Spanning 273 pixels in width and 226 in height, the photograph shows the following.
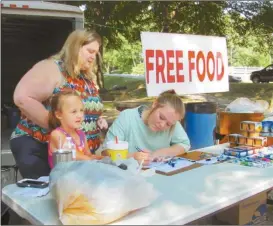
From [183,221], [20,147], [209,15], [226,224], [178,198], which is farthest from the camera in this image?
[209,15]

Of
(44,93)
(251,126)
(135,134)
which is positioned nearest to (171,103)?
(135,134)

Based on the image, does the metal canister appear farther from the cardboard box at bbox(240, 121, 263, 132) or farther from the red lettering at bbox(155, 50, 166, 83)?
the red lettering at bbox(155, 50, 166, 83)

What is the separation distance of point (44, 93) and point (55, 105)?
0.38 ft

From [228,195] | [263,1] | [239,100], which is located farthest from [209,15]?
[228,195]

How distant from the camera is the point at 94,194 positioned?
138 centimetres

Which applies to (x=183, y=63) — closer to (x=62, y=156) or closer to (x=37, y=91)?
(x=37, y=91)

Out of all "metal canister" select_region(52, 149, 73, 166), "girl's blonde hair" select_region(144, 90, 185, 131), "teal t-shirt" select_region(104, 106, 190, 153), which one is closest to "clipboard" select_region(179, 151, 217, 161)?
"teal t-shirt" select_region(104, 106, 190, 153)

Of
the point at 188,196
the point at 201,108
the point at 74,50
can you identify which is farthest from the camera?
the point at 201,108

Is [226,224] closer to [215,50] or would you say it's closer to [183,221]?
[183,221]

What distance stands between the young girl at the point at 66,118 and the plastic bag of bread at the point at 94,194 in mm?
644

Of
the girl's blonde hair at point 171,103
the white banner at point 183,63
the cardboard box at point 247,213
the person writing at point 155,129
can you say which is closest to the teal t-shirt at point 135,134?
the person writing at point 155,129

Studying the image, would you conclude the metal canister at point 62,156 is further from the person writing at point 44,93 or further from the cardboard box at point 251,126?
the cardboard box at point 251,126

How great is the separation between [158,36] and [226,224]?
1766 millimetres

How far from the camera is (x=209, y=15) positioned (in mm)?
12531
